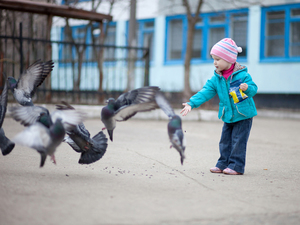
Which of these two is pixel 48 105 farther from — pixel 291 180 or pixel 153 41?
pixel 153 41

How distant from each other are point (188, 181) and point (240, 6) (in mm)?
13241

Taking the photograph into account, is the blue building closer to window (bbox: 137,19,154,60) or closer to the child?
window (bbox: 137,19,154,60)

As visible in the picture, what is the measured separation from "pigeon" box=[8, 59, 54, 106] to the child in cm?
163

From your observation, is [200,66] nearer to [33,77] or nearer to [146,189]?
[33,77]

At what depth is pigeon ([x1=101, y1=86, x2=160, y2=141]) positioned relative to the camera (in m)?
3.54

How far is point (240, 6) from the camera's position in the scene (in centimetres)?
1591

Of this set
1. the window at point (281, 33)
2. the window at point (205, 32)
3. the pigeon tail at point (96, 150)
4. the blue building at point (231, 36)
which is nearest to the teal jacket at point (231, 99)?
the pigeon tail at point (96, 150)

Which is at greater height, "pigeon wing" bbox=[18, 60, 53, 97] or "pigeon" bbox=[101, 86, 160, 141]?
"pigeon wing" bbox=[18, 60, 53, 97]

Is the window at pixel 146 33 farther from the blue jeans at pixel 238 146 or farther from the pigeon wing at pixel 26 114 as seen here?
the pigeon wing at pixel 26 114

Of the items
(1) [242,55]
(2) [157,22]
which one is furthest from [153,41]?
(1) [242,55]

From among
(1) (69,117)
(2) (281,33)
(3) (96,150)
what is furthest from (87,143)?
(2) (281,33)

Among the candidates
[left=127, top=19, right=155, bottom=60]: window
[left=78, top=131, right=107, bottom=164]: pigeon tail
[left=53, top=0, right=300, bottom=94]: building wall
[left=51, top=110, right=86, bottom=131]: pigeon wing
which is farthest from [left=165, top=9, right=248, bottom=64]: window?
[left=51, top=110, right=86, bottom=131]: pigeon wing

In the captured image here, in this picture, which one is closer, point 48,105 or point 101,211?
point 101,211

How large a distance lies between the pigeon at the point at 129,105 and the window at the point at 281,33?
40.7 feet
